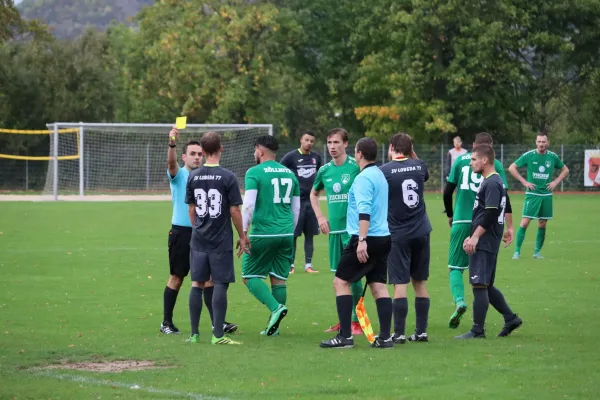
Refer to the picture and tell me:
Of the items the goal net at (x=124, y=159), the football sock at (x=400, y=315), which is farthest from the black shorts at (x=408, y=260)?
the goal net at (x=124, y=159)

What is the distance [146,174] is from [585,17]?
73.8 feet

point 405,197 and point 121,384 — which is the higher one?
point 405,197

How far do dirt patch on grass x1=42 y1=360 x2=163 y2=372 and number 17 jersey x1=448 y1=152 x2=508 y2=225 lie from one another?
164 inches

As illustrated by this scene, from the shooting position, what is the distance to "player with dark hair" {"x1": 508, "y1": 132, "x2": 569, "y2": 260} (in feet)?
59.4

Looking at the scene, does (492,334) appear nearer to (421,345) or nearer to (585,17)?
(421,345)

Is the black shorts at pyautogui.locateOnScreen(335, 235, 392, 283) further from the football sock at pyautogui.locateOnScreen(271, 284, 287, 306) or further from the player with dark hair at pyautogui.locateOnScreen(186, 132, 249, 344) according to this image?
the football sock at pyautogui.locateOnScreen(271, 284, 287, 306)

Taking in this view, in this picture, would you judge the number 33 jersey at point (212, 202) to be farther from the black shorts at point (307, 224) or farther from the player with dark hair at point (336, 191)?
the black shorts at point (307, 224)

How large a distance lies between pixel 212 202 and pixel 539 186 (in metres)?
10.1

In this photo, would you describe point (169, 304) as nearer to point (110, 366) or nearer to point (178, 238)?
point (178, 238)

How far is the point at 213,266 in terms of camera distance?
9734 mm

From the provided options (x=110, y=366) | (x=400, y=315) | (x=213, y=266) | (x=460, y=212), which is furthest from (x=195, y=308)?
(x=460, y=212)

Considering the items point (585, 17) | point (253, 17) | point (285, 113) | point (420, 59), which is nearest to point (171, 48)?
point (253, 17)

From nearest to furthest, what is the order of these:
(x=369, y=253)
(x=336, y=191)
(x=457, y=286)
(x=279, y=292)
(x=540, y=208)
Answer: (x=369, y=253)
(x=279, y=292)
(x=457, y=286)
(x=336, y=191)
(x=540, y=208)

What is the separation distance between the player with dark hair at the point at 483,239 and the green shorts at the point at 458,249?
3.28 ft
